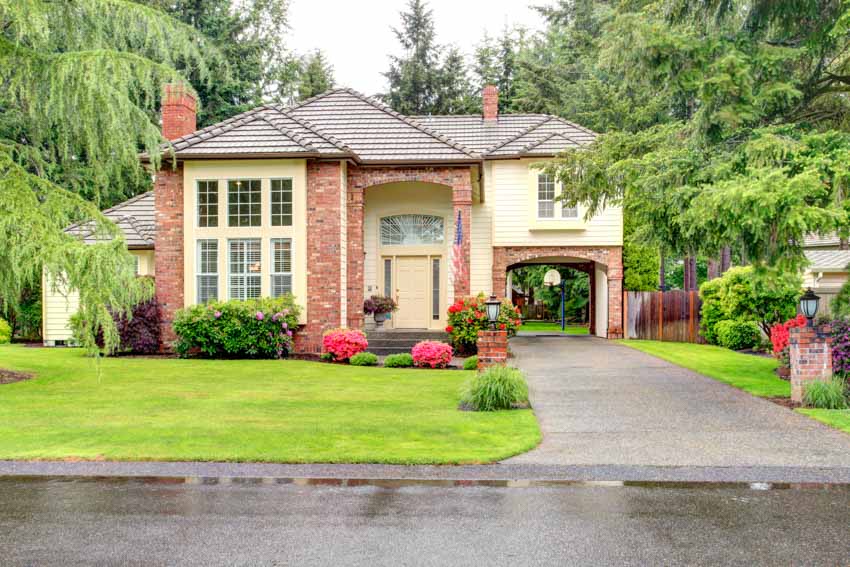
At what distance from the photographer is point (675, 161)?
421 inches

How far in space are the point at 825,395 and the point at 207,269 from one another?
517 inches

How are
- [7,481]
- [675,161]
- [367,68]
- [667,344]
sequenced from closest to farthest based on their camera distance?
[7,481], [675,161], [667,344], [367,68]

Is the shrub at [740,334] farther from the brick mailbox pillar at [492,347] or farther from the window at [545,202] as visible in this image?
the brick mailbox pillar at [492,347]

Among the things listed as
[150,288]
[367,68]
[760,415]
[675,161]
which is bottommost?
[760,415]

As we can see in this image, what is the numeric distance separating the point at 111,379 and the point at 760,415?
419 inches

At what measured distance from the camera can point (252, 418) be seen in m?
9.63

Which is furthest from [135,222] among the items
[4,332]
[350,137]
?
[350,137]

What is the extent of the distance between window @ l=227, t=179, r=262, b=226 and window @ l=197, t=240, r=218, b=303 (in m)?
0.75

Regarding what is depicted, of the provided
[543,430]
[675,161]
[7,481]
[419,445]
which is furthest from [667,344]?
[7,481]

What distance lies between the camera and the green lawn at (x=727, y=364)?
1244 centimetres

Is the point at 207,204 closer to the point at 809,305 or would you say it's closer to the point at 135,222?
the point at 135,222

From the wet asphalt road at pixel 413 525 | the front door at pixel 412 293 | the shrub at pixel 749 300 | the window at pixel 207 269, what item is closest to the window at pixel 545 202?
the front door at pixel 412 293

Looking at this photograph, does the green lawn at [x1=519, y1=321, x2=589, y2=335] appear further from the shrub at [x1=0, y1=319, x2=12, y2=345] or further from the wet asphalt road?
the wet asphalt road

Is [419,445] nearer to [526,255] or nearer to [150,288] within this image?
[150,288]
